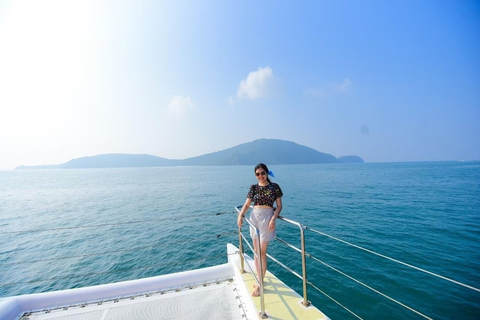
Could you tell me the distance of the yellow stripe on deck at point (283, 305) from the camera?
279 cm

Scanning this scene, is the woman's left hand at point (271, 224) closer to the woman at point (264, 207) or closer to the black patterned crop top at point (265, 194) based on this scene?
the woman at point (264, 207)

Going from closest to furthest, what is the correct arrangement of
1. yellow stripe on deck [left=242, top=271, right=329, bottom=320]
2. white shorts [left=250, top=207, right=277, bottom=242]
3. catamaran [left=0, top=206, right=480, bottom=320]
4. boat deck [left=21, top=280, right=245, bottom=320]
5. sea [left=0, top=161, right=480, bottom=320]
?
yellow stripe on deck [left=242, top=271, right=329, bottom=320] < catamaran [left=0, top=206, right=480, bottom=320] < boat deck [left=21, top=280, right=245, bottom=320] < white shorts [left=250, top=207, right=277, bottom=242] < sea [left=0, top=161, right=480, bottom=320]

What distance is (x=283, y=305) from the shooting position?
3.02 m

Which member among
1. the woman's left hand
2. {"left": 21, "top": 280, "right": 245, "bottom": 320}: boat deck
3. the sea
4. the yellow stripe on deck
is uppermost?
the woman's left hand

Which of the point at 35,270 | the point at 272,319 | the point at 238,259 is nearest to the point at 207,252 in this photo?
the point at 238,259

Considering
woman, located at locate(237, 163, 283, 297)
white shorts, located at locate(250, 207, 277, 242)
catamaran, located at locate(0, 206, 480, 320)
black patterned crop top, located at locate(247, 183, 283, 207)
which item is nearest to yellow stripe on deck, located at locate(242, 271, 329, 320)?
catamaran, located at locate(0, 206, 480, 320)

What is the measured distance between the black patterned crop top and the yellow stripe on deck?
1.33 metres

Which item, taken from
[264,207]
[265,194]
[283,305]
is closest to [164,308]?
[283,305]

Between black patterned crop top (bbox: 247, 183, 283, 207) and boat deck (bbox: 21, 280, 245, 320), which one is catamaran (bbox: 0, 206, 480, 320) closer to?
boat deck (bbox: 21, 280, 245, 320)

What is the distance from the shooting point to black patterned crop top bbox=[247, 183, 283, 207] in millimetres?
3422

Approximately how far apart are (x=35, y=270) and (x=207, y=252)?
25.6 feet

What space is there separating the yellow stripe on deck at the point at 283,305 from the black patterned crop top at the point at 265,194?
1328mm

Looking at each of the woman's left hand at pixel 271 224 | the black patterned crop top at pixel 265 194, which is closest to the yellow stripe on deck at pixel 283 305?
the woman's left hand at pixel 271 224

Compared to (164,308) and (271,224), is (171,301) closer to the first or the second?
(164,308)
